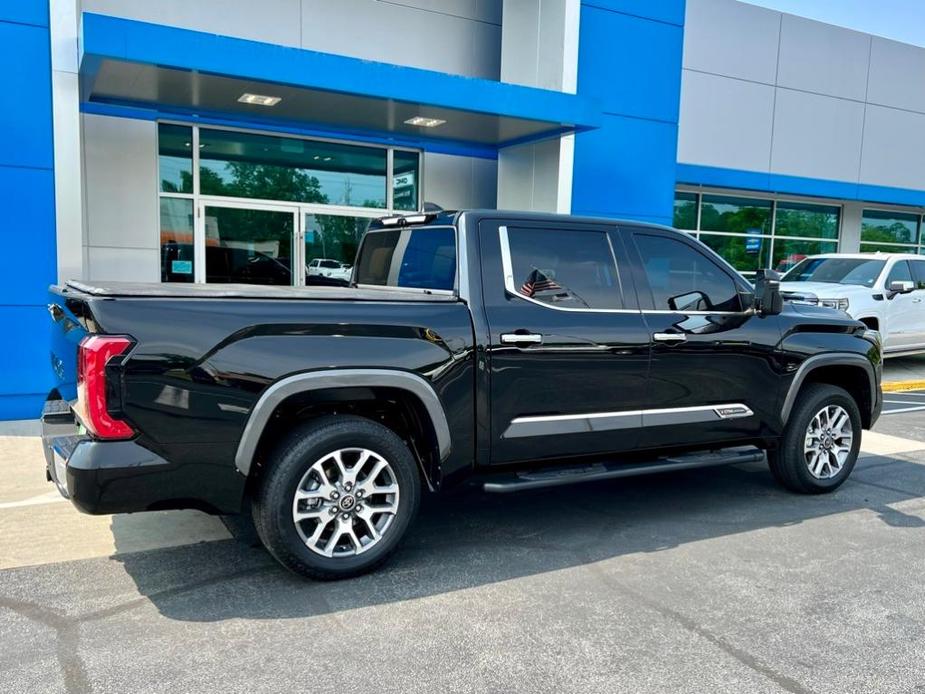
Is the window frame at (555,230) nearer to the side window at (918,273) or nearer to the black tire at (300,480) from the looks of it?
the black tire at (300,480)

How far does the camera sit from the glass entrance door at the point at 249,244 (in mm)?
10555

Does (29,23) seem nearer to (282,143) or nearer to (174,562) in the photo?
(282,143)

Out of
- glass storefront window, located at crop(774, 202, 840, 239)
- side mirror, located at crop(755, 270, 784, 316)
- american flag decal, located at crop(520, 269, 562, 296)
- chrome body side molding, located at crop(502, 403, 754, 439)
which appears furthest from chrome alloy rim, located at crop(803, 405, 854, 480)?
glass storefront window, located at crop(774, 202, 840, 239)

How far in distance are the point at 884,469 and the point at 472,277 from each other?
4.48m

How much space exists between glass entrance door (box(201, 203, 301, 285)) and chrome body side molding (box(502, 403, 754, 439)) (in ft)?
22.6

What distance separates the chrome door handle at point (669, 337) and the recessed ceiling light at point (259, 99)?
6.11 meters

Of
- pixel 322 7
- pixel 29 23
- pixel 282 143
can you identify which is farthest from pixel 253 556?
pixel 322 7

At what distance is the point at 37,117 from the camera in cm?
798

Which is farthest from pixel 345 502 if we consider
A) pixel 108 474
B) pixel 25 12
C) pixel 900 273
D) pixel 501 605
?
pixel 900 273

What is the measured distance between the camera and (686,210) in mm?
16906

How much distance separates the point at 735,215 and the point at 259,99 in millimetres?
11699

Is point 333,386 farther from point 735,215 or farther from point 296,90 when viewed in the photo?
point 735,215

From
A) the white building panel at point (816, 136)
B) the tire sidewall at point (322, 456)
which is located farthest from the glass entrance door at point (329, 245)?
the white building panel at point (816, 136)

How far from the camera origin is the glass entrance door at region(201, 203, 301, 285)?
1055cm
